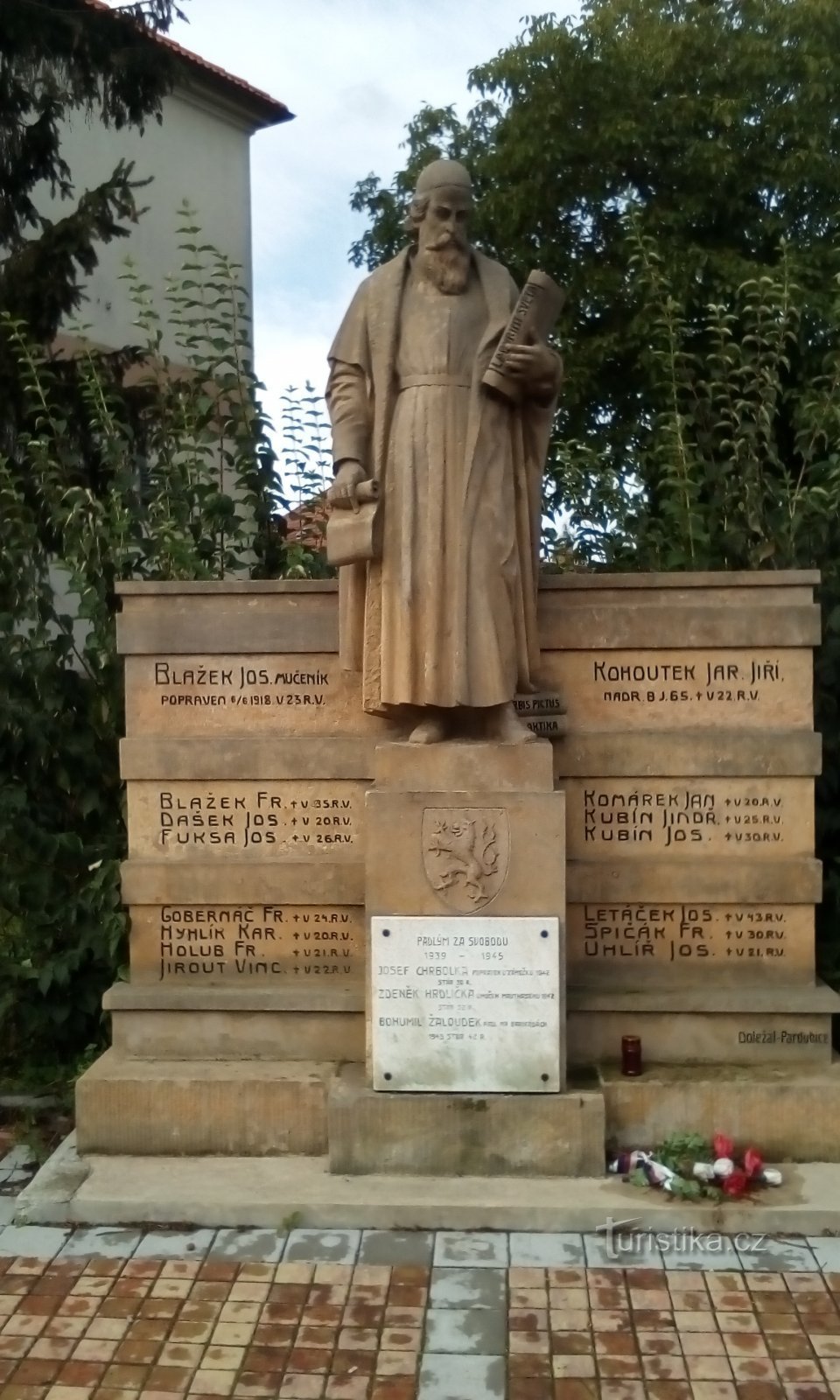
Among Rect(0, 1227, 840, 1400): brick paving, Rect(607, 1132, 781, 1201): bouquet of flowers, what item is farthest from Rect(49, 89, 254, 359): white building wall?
Rect(0, 1227, 840, 1400): brick paving

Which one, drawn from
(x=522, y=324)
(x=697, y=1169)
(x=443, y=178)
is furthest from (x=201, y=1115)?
(x=443, y=178)

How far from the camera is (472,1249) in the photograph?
4152 millimetres

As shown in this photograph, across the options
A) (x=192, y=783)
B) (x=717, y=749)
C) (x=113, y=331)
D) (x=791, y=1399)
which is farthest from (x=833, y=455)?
(x=113, y=331)

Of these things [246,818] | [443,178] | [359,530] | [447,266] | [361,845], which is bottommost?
[361,845]

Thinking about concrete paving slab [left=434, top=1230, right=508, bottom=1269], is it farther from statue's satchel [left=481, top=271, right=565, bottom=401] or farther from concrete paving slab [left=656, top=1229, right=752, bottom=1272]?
statue's satchel [left=481, top=271, right=565, bottom=401]

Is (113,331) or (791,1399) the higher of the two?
(113,331)

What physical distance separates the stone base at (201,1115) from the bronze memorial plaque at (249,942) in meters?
0.46

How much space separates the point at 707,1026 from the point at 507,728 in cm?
135

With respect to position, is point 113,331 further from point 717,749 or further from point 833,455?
point 717,749

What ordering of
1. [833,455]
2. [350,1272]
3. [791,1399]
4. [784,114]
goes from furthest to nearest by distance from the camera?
[784,114] → [833,455] → [350,1272] → [791,1399]

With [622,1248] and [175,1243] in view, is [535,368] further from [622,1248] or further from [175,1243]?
[175,1243]

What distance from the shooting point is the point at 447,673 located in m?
4.66

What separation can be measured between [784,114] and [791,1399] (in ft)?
45.9

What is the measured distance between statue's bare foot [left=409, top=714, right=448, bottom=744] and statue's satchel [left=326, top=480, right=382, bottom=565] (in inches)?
24.4
